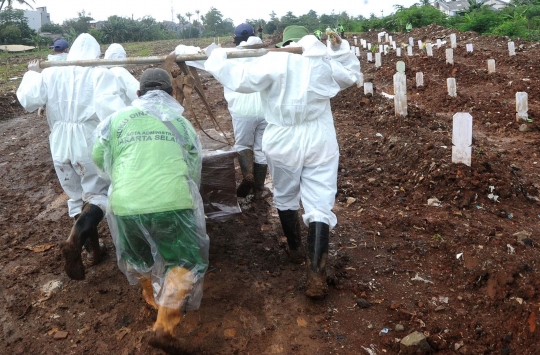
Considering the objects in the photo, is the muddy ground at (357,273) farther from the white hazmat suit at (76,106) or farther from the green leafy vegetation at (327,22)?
the green leafy vegetation at (327,22)

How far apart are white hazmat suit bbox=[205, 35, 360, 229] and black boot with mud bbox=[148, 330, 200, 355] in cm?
Answer: 122

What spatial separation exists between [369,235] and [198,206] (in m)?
1.89

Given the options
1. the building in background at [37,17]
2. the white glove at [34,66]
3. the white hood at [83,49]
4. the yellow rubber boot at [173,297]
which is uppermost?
the building in background at [37,17]

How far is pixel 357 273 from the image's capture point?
12.6ft

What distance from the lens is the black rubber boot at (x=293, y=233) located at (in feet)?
13.0

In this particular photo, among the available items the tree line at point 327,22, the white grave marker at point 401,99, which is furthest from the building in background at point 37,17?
the white grave marker at point 401,99

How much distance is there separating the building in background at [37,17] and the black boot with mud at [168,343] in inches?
2329

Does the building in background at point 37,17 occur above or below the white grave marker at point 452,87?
above

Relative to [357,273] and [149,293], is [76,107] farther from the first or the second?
[357,273]

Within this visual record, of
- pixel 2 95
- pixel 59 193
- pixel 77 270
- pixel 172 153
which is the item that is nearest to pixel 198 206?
pixel 172 153

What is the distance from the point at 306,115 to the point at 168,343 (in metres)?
1.73

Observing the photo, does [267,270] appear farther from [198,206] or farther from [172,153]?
[172,153]

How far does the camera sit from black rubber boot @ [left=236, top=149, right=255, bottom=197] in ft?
17.6

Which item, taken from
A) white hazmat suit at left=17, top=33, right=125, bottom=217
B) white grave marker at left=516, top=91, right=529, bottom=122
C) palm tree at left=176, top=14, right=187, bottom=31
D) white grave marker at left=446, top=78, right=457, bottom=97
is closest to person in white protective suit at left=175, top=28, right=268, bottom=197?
white hazmat suit at left=17, top=33, right=125, bottom=217
